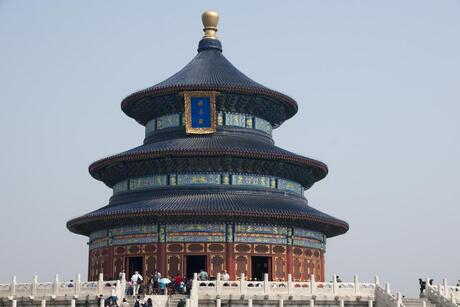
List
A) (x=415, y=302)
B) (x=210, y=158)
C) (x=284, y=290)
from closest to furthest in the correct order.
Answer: (x=284, y=290), (x=415, y=302), (x=210, y=158)

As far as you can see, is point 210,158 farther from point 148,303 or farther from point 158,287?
point 148,303

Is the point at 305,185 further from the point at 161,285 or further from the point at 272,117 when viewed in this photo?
the point at 161,285


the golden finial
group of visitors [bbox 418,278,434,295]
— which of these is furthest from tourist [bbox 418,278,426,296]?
the golden finial

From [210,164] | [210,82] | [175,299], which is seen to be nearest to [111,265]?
[210,164]

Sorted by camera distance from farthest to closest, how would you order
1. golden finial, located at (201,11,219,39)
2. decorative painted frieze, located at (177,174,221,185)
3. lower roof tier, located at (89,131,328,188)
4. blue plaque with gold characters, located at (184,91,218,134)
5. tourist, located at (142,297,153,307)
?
golden finial, located at (201,11,219,39)
blue plaque with gold characters, located at (184,91,218,134)
decorative painted frieze, located at (177,174,221,185)
lower roof tier, located at (89,131,328,188)
tourist, located at (142,297,153,307)

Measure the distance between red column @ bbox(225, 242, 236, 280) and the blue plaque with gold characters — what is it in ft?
28.4

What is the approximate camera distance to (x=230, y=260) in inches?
2312

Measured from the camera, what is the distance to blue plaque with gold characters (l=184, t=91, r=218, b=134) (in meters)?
63.7

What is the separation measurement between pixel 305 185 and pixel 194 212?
12464mm

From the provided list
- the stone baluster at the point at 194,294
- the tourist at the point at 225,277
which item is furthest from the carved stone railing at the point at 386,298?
the stone baluster at the point at 194,294

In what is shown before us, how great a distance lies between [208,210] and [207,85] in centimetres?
998

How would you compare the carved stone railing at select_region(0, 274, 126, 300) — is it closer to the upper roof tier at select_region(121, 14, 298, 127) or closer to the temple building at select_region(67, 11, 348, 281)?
the temple building at select_region(67, 11, 348, 281)

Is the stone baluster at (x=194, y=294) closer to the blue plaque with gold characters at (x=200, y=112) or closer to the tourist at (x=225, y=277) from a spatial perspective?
the tourist at (x=225, y=277)

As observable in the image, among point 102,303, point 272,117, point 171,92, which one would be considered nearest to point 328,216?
point 272,117
